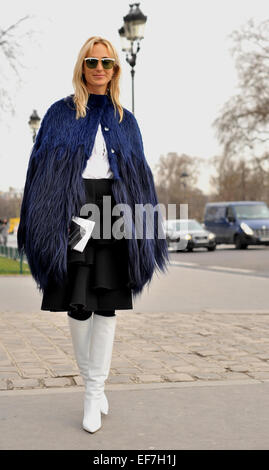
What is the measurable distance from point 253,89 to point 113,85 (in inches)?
1414

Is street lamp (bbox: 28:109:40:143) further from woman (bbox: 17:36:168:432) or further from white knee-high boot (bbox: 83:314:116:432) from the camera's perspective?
white knee-high boot (bbox: 83:314:116:432)

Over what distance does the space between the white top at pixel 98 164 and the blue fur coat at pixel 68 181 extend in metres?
0.04

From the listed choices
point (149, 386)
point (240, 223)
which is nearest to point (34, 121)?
point (240, 223)

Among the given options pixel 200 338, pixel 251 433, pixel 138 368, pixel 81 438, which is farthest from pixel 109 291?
pixel 200 338

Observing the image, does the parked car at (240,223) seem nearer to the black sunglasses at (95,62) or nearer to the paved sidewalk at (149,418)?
the paved sidewalk at (149,418)

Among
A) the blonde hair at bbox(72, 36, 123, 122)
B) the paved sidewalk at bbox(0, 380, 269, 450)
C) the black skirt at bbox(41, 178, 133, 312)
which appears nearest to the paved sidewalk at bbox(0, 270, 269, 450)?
the paved sidewalk at bbox(0, 380, 269, 450)

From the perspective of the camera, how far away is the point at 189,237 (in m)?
29.5

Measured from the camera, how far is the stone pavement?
16.7ft

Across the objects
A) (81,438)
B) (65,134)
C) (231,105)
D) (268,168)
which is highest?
(231,105)

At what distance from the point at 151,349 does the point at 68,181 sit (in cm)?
279

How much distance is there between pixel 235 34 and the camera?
37.1 metres

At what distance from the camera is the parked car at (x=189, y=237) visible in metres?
29.3

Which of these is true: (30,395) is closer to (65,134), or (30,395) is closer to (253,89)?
(65,134)

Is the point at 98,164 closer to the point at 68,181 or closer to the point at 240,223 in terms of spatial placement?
the point at 68,181
